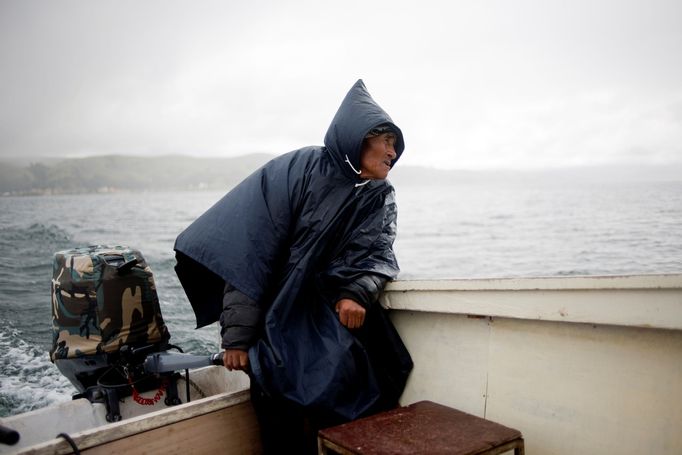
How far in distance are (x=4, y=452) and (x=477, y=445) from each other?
5.14ft

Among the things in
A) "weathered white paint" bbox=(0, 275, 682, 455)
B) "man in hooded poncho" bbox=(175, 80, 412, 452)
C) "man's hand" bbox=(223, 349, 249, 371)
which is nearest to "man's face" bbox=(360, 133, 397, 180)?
"man in hooded poncho" bbox=(175, 80, 412, 452)

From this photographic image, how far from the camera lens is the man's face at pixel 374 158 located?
224 cm

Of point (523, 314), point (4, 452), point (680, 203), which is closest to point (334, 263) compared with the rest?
point (523, 314)

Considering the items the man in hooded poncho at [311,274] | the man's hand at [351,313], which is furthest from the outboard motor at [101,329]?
the man's hand at [351,313]

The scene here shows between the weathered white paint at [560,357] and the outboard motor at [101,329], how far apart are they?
1.47 meters

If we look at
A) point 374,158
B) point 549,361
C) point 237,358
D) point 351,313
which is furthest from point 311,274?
point 549,361

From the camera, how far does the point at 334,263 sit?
7.09ft

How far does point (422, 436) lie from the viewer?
1.57m

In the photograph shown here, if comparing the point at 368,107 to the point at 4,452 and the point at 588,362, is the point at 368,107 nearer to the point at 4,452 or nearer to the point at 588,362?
the point at 588,362

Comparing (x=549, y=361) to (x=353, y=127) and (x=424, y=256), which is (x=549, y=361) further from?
(x=424, y=256)

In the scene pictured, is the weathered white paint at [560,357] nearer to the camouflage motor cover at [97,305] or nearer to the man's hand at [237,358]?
the man's hand at [237,358]

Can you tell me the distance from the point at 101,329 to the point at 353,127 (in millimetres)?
1696

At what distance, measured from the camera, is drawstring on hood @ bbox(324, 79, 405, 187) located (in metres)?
2.14

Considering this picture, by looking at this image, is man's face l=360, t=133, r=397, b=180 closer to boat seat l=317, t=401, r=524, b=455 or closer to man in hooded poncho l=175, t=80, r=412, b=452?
man in hooded poncho l=175, t=80, r=412, b=452
